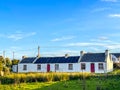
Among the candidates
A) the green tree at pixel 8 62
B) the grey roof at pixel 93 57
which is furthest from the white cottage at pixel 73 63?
the green tree at pixel 8 62

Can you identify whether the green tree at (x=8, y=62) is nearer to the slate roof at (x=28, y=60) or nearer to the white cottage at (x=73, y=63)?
the slate roof at (x=28, y=60)

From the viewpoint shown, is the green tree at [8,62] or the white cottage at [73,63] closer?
the white cottage at [73,63]

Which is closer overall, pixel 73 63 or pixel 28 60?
pixel 73 63

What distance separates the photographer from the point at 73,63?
206 ft

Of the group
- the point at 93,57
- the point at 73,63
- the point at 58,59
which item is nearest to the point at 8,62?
the point at 58,59

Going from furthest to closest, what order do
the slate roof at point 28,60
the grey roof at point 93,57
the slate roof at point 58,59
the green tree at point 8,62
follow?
the green tree at point 8,62, the slate roof at point 28,60, the slate roof at point 58,59, the grey roof at point 93,57

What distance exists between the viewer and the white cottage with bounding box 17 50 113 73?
61.0 m

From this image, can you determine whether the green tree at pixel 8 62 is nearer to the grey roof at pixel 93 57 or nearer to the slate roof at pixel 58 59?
the slate roof at pixel 58 59

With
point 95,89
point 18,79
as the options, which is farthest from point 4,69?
point 95,89

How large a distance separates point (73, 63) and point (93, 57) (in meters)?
4.54

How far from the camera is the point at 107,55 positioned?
2452 inches

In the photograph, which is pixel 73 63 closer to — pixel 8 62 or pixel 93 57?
pixel 93 57

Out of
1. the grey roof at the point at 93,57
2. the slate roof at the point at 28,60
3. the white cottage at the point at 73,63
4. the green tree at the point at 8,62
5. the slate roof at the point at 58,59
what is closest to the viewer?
the white cottage at the point at 73,63

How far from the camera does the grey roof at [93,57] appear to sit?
61806 millimetres
